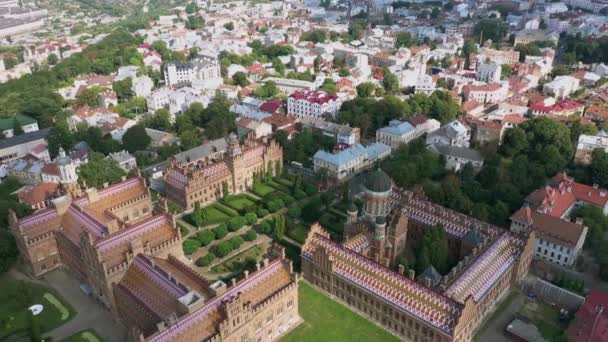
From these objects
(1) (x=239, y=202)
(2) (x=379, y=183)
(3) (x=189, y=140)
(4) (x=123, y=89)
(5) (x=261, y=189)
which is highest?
(2) (x=379, y=183)

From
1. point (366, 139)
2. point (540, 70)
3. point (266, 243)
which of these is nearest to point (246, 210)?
point (266, 243)

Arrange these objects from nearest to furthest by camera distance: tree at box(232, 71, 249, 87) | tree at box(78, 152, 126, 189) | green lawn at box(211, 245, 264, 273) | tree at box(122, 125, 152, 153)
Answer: green lawn at box(211, 245, 264, 273)
tree at box(78, 152, 126, 189)
tree at box(122, 125, 152, 153)
tree at box(232, 71, 249, 87)

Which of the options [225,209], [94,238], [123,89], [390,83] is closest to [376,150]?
[225,209]

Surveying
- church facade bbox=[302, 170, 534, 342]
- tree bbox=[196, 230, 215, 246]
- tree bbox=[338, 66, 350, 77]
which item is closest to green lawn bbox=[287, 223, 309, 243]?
church facade bbox=[302, 170, 534, 342]

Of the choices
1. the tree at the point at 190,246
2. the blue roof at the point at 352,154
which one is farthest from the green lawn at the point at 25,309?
the blue roof at the point at 352,154

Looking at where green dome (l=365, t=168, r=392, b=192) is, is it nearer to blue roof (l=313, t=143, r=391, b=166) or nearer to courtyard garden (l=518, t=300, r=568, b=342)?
courtyard garden (l=518, t=300, r=568, b=342)

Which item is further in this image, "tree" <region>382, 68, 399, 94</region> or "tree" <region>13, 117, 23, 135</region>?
"tree" <region>382, 68, 399, 94</region>

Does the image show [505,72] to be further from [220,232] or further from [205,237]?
[205,237]
